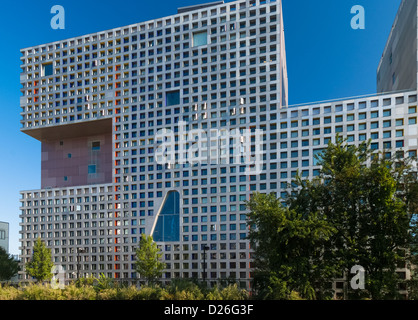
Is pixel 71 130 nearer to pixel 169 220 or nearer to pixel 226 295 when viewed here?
pixel 169 220

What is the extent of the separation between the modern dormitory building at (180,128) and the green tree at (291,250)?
2721 centimetres

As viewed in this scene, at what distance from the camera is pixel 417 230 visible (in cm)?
2727

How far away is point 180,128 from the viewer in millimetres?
62594

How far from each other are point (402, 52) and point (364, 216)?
40818mm

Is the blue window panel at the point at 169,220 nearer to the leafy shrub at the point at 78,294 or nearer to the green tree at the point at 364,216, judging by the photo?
the green tree at the point at 364,216

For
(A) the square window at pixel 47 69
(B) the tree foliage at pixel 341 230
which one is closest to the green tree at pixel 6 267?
(A) the square window at pixel 47 69

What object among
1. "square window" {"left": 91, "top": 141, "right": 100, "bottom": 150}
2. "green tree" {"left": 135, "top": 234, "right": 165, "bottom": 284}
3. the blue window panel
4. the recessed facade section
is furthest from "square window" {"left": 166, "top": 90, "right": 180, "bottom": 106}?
"green tree" {"left": 135, "top": 234, "right": 165, "bottom": 284}

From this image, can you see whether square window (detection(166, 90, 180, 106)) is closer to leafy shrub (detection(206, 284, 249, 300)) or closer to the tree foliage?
the tree foliage

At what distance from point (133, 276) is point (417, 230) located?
149ft

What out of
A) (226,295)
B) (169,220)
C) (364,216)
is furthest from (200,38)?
(226,295)

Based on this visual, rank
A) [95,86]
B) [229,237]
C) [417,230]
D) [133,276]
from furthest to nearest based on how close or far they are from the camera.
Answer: [95,86], [133,276], [229,237], [417,230]

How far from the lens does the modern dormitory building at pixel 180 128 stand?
186 feet

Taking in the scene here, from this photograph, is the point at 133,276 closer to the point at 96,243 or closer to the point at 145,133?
the point at 96,243
